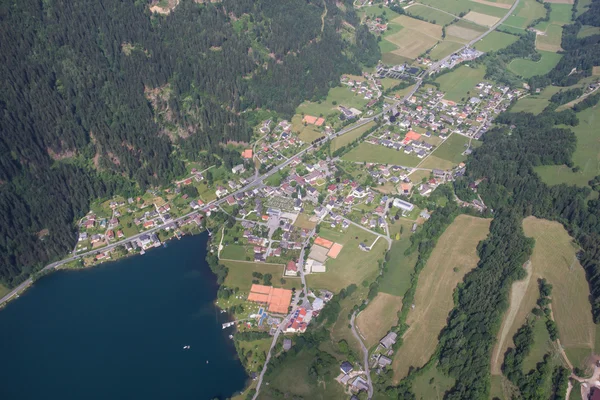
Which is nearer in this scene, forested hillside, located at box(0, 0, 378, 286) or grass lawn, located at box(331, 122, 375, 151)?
forested hillside, located at box(0, 0, 378, 286)

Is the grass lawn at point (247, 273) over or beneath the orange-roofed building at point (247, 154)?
beneath

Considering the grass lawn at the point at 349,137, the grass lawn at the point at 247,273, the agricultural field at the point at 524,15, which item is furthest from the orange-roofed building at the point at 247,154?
the agricultural field at the point at 524,15

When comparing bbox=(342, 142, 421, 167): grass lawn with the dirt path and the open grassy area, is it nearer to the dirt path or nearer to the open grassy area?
the open grassy area

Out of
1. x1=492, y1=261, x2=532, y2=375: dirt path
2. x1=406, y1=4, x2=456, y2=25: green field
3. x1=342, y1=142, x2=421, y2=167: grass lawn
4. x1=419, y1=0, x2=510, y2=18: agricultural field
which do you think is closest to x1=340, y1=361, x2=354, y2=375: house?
x1=492, y1=261, x2=532, y2=375: dirt path

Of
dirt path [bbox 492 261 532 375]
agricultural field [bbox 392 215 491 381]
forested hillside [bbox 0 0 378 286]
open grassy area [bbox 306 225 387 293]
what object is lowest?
agricultural field [bbox 392 215 491 381]

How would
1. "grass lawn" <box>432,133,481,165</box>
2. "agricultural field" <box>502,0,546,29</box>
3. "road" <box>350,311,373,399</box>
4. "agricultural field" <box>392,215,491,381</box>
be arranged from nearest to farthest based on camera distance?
"road" <box>350,311,373,399</box>
"agricultural field" <box>392,215,491,381</box>
"grass lawn" <box>432,133,481,165</box>
"agricultural field" <box>502,0,546,29</box>

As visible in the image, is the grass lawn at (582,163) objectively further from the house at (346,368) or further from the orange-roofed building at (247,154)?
the orange-roofed building at (247,154)
